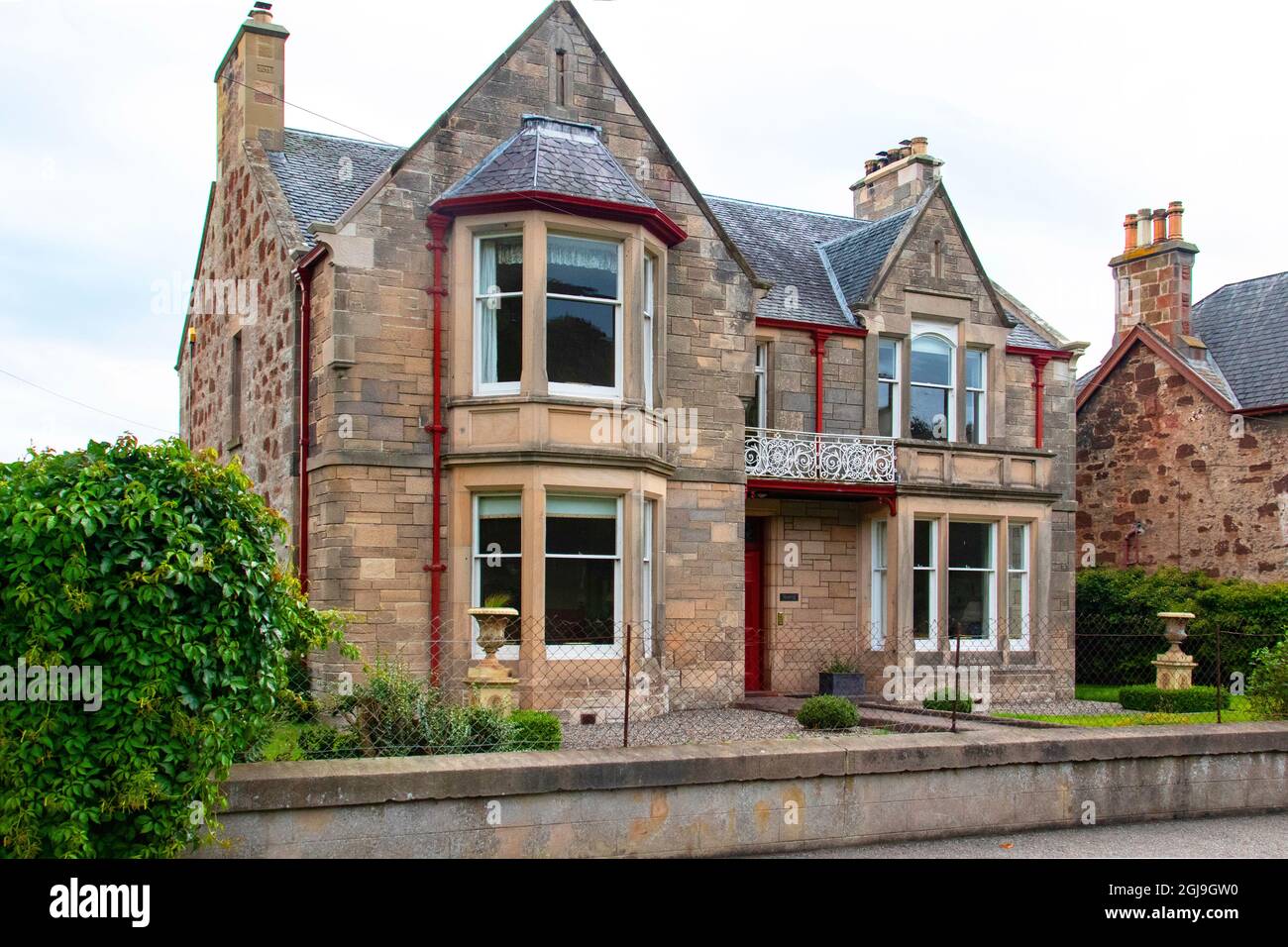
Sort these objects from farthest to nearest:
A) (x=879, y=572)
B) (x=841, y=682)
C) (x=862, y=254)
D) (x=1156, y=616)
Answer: (x=1156, y=616) → (x=862, y=254) → (x=879, y=572) → (x=841, y=682)

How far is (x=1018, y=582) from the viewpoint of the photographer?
2303cm

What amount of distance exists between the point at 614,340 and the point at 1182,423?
50.7ft

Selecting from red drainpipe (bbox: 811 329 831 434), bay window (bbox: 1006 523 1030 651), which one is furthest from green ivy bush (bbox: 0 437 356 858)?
bay window (bbox: 1006 523 1030 651)

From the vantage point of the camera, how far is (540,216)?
55.2ft

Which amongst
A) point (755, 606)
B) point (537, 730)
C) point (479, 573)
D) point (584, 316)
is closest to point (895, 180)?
point (755, 606)

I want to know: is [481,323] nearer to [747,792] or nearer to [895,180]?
[747,792]

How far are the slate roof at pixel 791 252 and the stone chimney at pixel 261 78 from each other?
744 cm

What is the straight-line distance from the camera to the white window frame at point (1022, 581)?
22.6m

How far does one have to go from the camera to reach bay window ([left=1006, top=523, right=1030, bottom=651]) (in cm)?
2270

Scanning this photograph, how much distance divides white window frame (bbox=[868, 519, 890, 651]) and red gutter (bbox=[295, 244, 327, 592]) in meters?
9.42

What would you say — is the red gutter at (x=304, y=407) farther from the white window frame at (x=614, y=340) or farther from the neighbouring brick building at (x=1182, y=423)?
the neighbouring brick building at (x=1182, y=423)

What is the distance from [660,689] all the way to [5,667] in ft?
37.6

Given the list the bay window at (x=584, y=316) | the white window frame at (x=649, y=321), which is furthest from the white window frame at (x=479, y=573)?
the white window frame at (x=649, y=321)
